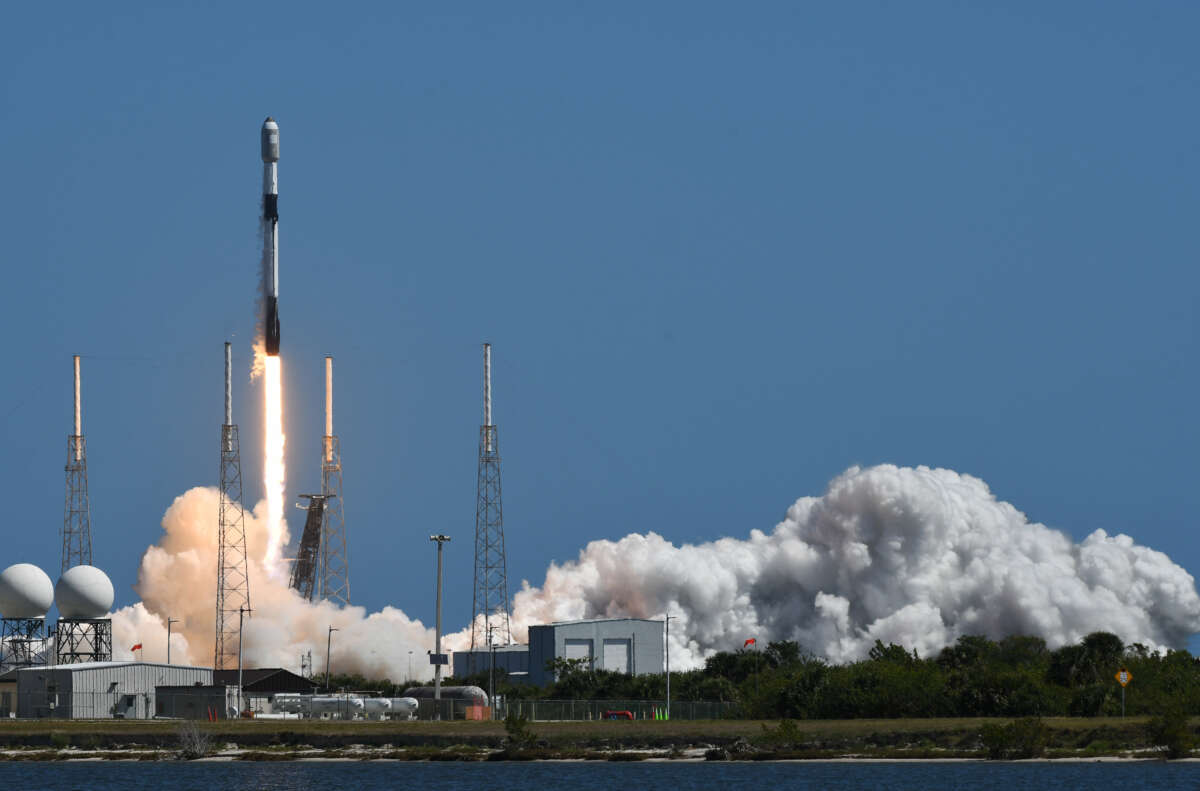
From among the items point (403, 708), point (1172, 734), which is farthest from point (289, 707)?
point (1172, 734)

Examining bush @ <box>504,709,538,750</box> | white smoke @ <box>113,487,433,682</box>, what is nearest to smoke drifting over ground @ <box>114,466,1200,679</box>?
white smoke @ <box>113,487,433,682</box>

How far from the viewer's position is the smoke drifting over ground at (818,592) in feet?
520

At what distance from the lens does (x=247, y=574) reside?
5842 inches

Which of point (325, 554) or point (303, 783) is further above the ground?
point (325, 554)

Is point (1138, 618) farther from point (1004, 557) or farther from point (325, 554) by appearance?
point (325, 554)

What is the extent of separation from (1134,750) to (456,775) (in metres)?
30.5

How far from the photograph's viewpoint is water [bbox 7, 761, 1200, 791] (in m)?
85.8

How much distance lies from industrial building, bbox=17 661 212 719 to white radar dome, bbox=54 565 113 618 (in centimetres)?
1350

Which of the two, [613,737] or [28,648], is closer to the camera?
[613,737]

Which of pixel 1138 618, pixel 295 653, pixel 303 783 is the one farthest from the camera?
pixel 1138 618

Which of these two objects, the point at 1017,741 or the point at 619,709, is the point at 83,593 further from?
the point at 1017,741

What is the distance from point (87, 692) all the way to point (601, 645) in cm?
4976

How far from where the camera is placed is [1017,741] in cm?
9644

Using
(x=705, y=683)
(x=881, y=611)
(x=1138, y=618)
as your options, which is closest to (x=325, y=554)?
(x=705, y=683)
